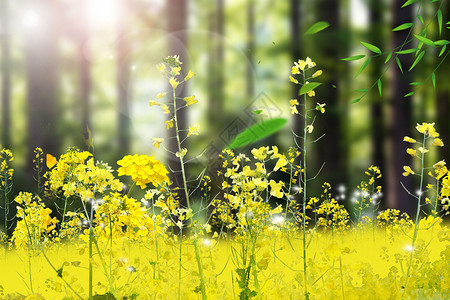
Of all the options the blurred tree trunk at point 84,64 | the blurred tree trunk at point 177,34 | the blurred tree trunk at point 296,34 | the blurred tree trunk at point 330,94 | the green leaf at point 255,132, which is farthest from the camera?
the blurred tree trunk at point 84,64

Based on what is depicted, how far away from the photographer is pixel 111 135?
1159cm

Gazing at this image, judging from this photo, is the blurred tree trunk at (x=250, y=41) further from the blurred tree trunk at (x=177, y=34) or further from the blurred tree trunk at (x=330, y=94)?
the blurred tree trunk at (x=177, y=34)

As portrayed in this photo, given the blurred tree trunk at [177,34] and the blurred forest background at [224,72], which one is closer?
the blurred tree trunk at [177,34]

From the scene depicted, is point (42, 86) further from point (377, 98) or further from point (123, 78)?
point (377, 98)

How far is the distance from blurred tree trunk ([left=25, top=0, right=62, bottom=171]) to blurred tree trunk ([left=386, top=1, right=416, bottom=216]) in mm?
6081

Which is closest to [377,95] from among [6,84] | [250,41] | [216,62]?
[250,41]

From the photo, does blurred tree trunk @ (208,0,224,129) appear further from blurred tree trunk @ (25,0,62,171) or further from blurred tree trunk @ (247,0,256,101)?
blurred tree trunk @ (25,0,62,171)

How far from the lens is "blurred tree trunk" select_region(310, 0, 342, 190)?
23.4ft

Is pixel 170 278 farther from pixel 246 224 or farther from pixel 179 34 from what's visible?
pixel 179 34

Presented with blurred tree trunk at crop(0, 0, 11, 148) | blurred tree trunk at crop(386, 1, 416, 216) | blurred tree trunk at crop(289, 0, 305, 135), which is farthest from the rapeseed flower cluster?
blurred tree trunk at crop(0, 0, 11, 148)

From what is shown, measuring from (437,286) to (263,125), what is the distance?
3.90 metres

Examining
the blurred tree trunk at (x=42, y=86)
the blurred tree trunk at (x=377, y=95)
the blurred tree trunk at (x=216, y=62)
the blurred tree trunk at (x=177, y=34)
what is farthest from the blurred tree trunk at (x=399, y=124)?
the blurred tree trunk at (x=42, y=86)

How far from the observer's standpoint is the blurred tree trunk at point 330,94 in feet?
23.4

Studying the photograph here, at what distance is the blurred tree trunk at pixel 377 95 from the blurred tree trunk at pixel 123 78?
201 inches
